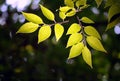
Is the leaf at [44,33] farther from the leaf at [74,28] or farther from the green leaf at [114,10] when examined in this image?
the green leaf at [114,10]

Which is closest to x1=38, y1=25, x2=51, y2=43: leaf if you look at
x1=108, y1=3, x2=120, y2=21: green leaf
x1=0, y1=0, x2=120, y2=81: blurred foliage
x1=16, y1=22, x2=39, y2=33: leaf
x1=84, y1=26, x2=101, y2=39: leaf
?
x1=16, y1=22, x2=39, y2=33: leaf

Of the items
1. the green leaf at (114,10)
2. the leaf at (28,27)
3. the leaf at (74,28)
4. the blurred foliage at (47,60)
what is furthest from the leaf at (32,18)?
the blurred foliage at (47,60)

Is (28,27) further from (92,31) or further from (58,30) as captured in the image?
(92,31)

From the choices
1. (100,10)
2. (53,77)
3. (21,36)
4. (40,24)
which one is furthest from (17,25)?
(40,24)

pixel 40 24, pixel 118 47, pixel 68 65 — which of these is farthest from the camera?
pixel 68 65

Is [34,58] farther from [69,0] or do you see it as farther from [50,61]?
[69,0]
